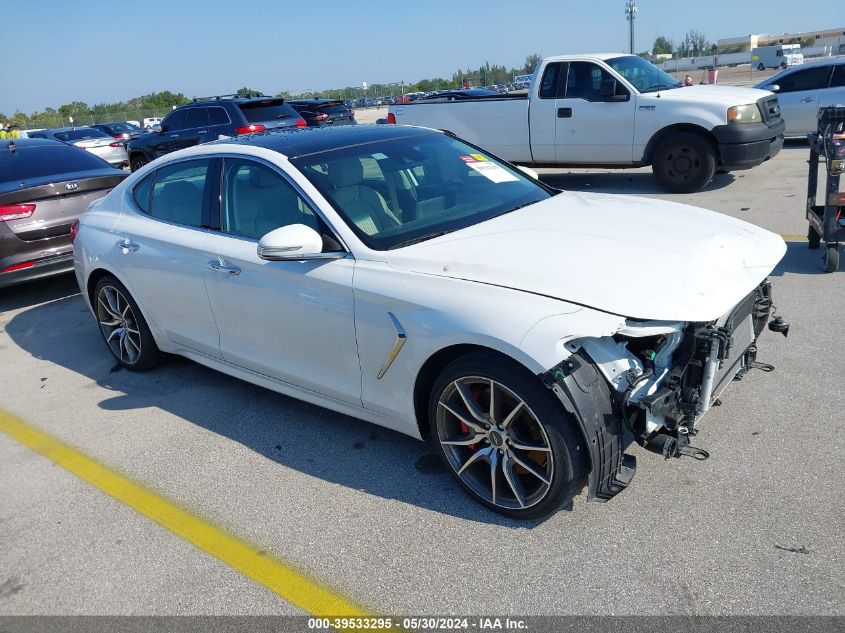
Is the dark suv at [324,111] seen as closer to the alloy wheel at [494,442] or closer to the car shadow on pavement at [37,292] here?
the car shadow on pavement at [37,292]

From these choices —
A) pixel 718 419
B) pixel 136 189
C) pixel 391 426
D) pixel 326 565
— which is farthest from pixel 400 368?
pixel 136 189

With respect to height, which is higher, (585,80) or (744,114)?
(585,80)

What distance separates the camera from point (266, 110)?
50.1 ft

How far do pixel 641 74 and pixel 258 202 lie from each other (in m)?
8.27

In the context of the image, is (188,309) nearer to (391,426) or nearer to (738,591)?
(391,426)

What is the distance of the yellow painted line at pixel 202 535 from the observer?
9.38 ft

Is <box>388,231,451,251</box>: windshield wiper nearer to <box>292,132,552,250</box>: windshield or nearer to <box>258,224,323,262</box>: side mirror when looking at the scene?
<box>292,132,552,250</box>: windshield

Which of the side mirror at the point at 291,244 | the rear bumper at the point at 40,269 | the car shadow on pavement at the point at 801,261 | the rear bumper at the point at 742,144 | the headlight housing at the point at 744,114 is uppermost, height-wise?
the headlight housing at the point at 744,114

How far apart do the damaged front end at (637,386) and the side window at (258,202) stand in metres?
1.60

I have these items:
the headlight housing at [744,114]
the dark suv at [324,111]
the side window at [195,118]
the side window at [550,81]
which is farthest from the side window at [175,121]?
the headlight housing at [744,114]

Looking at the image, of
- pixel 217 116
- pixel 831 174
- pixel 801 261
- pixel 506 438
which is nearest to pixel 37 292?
pixel 506 438

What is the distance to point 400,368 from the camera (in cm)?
334

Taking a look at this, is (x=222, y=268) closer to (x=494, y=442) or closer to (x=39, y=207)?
(x=494, y=442)

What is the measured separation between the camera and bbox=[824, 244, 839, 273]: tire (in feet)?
19.9
